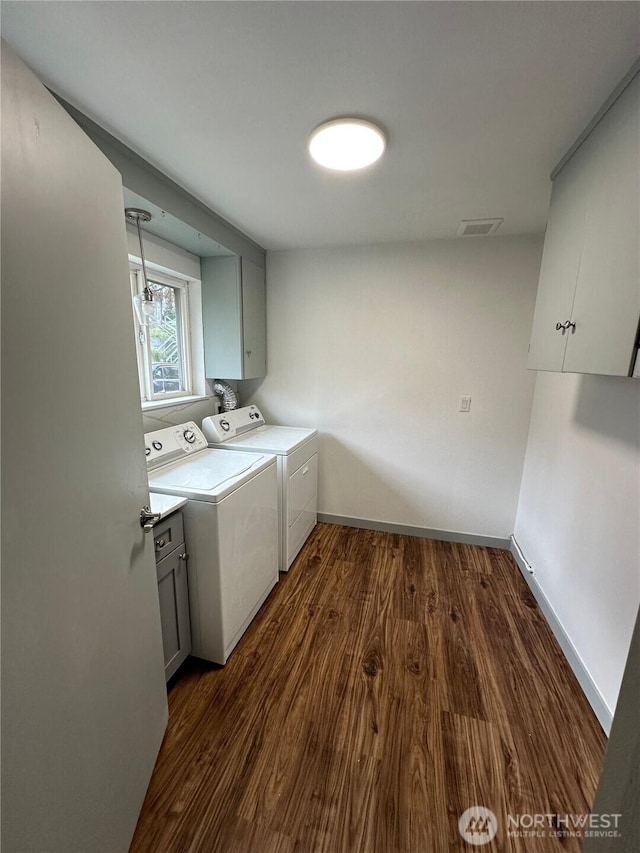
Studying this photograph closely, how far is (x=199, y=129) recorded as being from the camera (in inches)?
50.3

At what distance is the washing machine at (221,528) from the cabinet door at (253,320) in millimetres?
836

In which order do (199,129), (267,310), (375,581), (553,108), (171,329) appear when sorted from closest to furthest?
1. (553,108)
2. (199,129)
3. (375,581)
4. (171,329)
5. (267,310)

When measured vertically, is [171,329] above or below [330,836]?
above

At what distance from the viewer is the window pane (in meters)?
2.22

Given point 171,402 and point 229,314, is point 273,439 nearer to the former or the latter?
point 171,402

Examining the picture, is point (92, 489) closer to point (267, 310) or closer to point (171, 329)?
point (171, 329)

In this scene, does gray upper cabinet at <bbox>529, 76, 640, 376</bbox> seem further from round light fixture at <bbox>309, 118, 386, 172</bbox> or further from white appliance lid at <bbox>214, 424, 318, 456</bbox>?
white appliance lid at <bbox>214, 424, 318, 456</bbox>

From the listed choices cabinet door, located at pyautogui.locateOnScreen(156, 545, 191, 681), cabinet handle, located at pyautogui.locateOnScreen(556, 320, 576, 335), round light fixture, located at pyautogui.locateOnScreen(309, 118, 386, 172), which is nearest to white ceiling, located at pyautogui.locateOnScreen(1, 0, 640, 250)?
round light fixture, located at pyautogui.locateOnScreen(309, 118, 386, 172)

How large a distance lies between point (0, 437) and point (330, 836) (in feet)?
4.82

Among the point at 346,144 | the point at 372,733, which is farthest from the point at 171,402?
the point at 372,733

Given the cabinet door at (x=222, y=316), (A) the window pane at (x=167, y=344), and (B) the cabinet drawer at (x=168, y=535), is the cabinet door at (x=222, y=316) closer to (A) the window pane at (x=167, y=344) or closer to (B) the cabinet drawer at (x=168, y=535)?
(A) the window pane at (x=167, y=344)

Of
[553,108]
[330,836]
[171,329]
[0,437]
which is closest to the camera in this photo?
[0,437]

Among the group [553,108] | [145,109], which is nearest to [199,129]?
[145,109]

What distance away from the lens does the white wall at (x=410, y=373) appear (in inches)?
94.5
